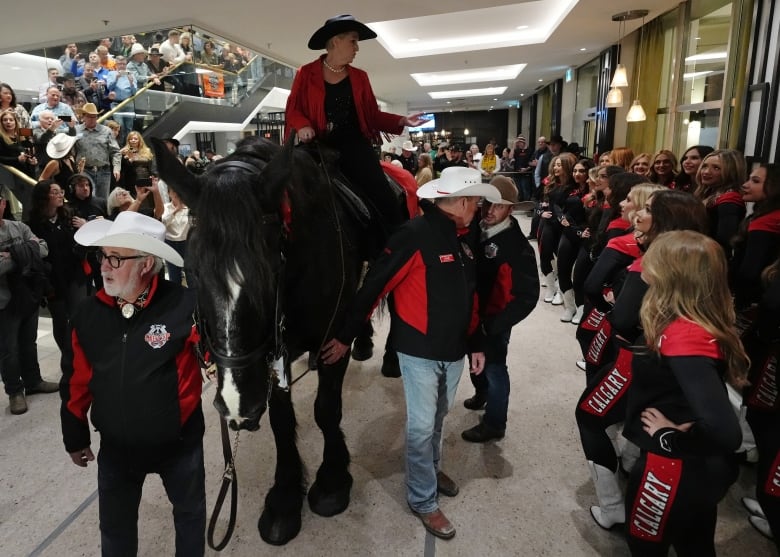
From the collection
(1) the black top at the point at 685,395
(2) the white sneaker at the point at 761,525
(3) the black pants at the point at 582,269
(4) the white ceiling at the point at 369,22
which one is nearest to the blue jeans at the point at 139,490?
(1) the black top at the point at 685,395

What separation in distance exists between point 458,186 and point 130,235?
4.31 feet

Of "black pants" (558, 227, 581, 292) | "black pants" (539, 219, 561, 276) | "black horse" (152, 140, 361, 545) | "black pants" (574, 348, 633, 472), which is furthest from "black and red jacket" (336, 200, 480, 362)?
"black pants" (539, 219, 561, 276)

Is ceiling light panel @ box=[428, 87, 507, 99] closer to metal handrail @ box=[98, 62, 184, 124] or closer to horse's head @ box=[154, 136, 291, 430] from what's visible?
metal handrail @ box=[98, 62, 184, 124]

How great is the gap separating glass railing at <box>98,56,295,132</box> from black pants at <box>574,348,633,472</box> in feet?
29.6

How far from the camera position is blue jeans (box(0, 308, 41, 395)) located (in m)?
3.55

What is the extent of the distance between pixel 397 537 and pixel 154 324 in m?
1.56

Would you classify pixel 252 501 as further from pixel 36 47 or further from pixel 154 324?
pixel 36 47

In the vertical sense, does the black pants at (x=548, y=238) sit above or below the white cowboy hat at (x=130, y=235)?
below

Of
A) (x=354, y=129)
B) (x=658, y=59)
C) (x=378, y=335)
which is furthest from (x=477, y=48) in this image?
(x=354, y=129)

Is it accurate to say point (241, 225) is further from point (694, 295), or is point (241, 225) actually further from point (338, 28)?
point (338, 28)

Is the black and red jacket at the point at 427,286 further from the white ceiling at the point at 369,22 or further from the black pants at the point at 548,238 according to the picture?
the white ceiling at the point at 369,22

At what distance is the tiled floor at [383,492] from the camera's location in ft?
7.47

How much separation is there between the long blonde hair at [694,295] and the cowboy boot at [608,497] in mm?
860

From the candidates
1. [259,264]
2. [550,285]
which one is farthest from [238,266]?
[550,285]
